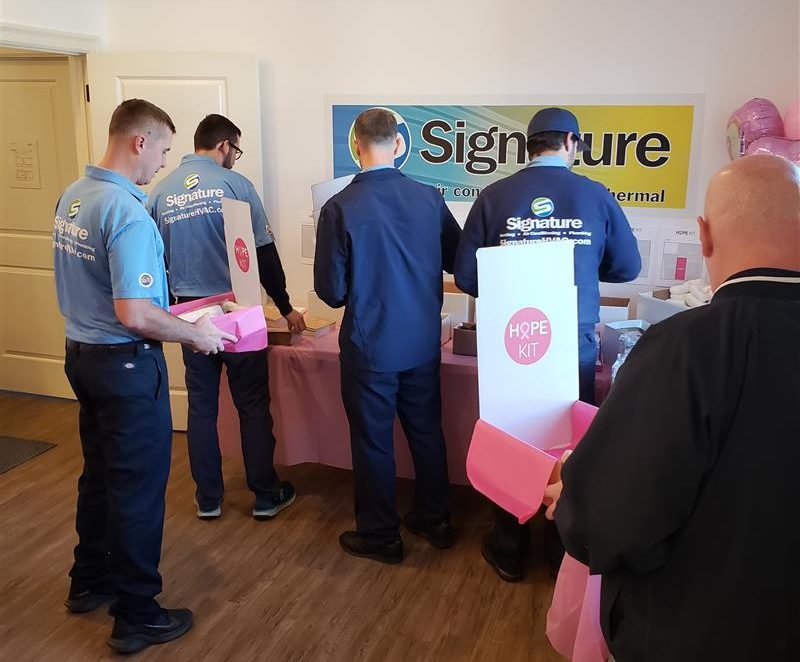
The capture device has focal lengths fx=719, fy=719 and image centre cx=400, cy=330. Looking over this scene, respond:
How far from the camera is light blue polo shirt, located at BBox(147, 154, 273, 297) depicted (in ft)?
9.35

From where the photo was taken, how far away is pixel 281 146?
3678mm

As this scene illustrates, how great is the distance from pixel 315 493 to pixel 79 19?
8.55 ft

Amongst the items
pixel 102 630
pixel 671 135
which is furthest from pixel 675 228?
pixel 102 630

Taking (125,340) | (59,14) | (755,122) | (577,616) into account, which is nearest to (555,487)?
(577,616)

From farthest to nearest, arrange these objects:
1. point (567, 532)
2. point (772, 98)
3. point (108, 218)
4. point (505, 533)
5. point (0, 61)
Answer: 1. point (0, 61)
2. point (772, 98)
3. point (505, 533)
4. point (108, 218)
5. point (567, 532)

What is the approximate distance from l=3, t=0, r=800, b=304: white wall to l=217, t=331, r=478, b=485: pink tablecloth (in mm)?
817

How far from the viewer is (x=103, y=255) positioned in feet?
6.66

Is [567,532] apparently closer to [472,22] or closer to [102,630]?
[102,630]

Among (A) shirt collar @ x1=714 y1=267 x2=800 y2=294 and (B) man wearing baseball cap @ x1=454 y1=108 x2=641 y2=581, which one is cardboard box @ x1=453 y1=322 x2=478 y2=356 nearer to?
(B) man wearing baseball cap @ x1=454 y1=108 x2=641 y2=581

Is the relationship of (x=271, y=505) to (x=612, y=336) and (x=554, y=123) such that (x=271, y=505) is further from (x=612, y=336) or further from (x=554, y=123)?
(x=554, y=123)

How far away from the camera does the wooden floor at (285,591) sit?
2.26 meters

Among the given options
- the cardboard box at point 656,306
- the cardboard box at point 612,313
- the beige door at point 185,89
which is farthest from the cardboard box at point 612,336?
the beige door at point 185,89

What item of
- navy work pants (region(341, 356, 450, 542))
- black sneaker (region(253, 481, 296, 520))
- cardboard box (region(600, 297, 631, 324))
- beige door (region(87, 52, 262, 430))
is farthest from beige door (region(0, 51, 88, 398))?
cardboard box (region(600, 297, 631, 324))

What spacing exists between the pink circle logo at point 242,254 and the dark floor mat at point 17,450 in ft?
5.76
